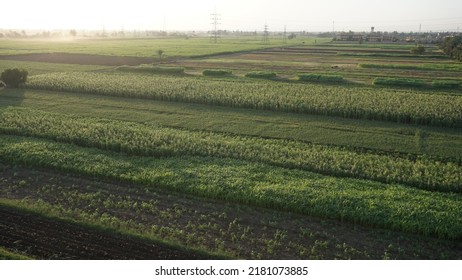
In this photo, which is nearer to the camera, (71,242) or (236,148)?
(71,242)

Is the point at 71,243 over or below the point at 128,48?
below

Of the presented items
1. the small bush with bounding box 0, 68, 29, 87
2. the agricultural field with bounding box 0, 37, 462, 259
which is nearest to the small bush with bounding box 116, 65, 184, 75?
the small bush with bounding box 0, 68, 29, 87

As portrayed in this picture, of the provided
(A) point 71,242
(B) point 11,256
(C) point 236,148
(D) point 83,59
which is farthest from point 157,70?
(B) point 11,256

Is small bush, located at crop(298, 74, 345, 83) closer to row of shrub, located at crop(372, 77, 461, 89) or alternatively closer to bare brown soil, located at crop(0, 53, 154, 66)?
row of shrub, located at crop(372, 77, 461, 89)

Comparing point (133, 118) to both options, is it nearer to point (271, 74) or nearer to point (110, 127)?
point (110, 127)

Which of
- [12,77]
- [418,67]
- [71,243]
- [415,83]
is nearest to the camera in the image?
[71,243]

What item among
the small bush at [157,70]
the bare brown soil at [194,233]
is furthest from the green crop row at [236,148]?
the small bush at [157,70]

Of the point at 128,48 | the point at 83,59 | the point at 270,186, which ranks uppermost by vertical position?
the point at 128,48

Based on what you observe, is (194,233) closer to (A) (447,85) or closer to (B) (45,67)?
(A) (447,85)
